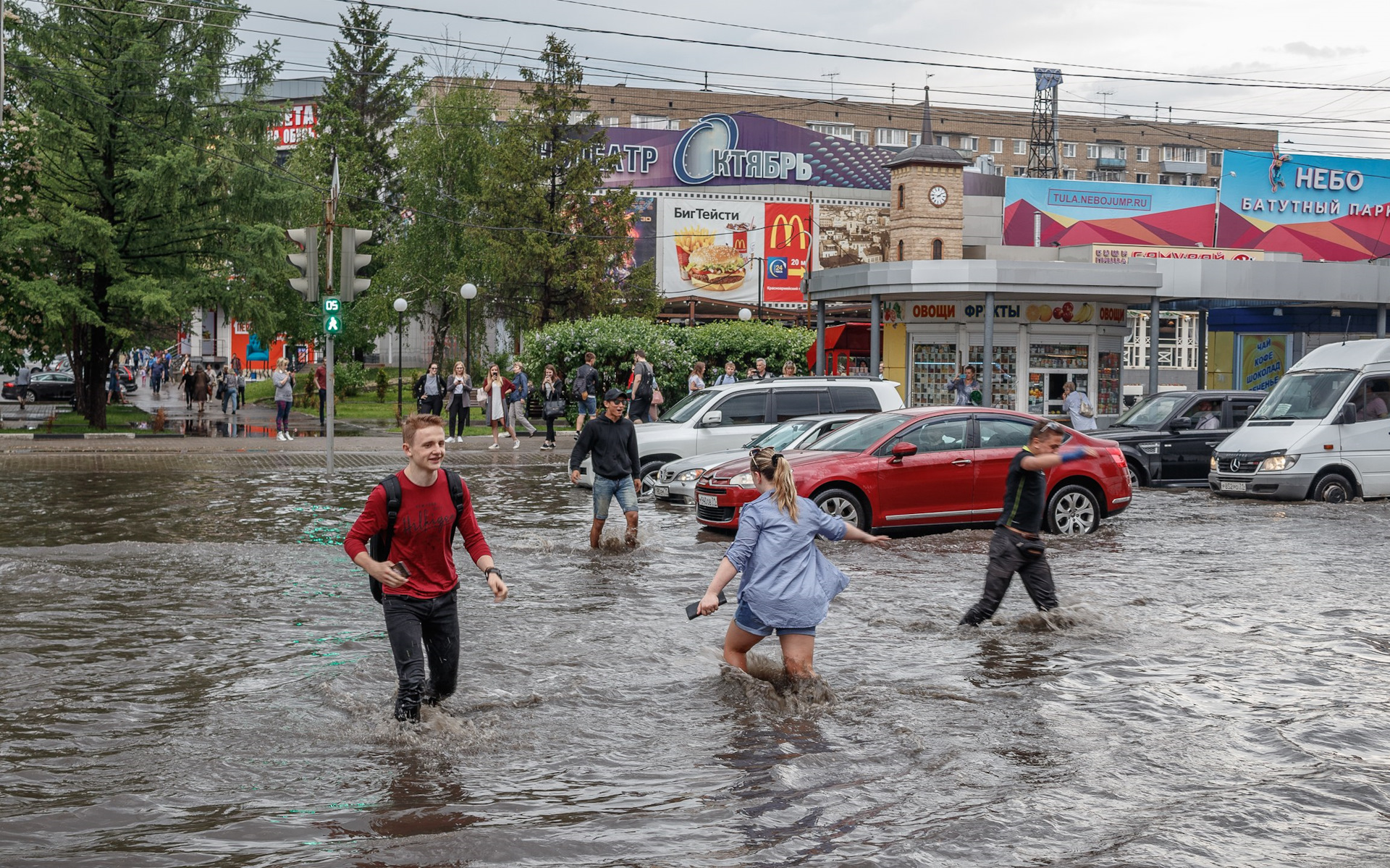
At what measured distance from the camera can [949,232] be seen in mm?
47125

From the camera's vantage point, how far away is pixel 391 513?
21.1 feet

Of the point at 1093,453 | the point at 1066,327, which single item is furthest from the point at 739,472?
the point at 1066,327

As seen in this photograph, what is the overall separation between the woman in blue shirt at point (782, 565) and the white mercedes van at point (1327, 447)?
13715 mm

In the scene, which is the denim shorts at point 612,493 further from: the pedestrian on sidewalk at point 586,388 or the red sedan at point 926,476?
the pedestrian on sidewalk at point 586,388

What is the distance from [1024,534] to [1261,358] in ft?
114

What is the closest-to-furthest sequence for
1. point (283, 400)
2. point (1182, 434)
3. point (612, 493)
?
point (612, 493)
point (1182, 434)
point (283, 400)

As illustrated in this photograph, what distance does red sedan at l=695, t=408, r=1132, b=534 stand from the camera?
1428 cm

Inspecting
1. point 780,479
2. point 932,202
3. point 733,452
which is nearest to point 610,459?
point 733,452

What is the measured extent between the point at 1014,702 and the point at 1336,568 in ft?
23.1

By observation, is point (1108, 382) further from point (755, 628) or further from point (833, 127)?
point (833, 127)

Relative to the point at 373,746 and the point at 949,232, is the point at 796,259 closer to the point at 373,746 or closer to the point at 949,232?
the point at 949,232

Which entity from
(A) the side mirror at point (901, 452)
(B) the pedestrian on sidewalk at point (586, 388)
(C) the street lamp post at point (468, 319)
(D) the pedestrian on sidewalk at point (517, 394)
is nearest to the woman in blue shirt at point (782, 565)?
(A) the side mirror at point (901, 452)

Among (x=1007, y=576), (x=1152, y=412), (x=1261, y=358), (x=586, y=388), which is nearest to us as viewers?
(x=1007, y=576)

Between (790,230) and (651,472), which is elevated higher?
(790,230)
